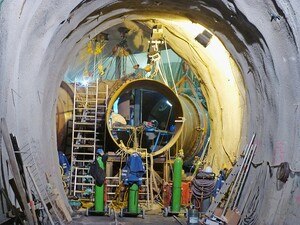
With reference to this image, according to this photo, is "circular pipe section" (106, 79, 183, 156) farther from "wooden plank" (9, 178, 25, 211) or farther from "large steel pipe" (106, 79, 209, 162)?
"wooden plank" (9, 178, 25, 211)

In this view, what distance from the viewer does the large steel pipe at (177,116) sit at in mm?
14664

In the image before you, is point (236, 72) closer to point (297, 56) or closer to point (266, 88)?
→ point (266, 88)

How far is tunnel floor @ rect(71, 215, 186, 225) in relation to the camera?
10.7m

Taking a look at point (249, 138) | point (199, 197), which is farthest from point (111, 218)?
point (249, 138)

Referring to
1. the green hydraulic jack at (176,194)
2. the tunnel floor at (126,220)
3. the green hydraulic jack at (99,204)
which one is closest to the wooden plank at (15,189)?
the tunnel floor at (126,220)

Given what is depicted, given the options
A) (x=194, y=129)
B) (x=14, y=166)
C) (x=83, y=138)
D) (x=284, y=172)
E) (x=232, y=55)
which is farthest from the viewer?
(x=194, y=129)

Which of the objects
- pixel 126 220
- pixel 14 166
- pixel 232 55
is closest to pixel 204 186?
pixel 126 220

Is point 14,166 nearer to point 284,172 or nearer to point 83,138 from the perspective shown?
point 284,172

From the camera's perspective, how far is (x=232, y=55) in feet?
36.7

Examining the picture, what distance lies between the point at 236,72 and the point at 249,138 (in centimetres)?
174

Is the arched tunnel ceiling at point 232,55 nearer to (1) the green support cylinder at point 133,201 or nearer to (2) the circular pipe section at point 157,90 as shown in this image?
(1) the green support cylinder at point 133,201

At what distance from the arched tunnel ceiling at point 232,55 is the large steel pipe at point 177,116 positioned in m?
3.75

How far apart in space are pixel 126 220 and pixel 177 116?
16.5 ft

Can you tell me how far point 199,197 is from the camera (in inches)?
479
